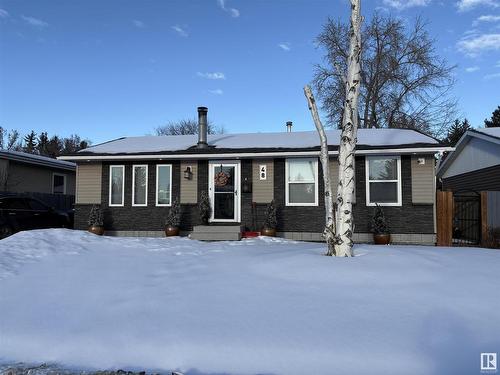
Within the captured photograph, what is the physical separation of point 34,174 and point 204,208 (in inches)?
492

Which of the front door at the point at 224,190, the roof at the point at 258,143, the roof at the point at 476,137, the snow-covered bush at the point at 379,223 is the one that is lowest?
the snow-covered bush at the point at 379,223

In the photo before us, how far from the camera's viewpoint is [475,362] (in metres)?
3.46

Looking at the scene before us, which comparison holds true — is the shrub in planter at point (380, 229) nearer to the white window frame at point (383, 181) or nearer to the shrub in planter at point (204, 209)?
the white window frame at point (383, 181)

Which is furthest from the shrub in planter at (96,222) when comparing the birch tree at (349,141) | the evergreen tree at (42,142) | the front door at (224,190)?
the evergreen tree at (42,142)

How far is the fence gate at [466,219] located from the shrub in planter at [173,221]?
8149mm

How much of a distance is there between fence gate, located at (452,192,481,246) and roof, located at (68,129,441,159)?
2307mm

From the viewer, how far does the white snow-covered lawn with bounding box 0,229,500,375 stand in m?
3.63

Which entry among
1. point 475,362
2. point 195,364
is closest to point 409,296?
point 475,362

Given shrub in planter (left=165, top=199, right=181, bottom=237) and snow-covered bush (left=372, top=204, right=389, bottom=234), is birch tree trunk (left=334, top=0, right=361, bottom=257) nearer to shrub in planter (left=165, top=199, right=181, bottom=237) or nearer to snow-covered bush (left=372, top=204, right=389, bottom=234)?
snow-covered bush (left=372, top=204, right=389, bottom=234)

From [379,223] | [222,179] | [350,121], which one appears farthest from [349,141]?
[222,179]

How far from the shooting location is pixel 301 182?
1177 centimetres

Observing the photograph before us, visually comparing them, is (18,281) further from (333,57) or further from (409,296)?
(333,57)

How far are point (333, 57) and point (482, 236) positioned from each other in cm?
2082

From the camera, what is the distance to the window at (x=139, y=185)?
12.6 meters
